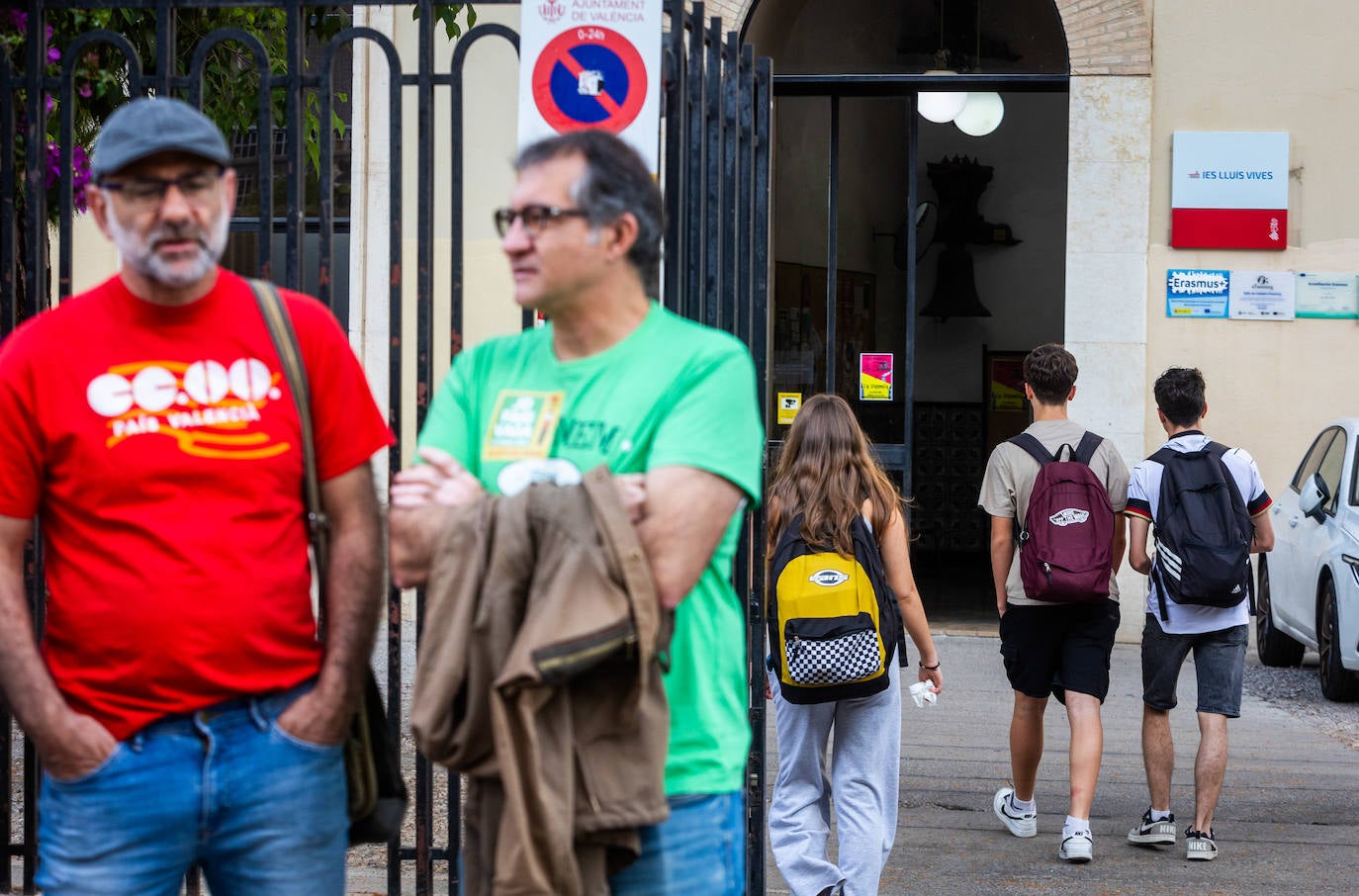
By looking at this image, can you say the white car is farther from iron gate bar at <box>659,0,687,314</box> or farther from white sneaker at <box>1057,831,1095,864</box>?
iron gate bar at <box>659,0,687,314</box>

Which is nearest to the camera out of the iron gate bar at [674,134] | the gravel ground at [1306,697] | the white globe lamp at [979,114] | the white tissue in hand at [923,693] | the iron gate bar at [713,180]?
the iron gate bar at [674,134]

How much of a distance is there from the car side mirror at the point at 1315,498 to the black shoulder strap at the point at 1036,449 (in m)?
4.38

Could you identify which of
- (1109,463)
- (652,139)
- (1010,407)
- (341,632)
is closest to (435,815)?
(1109,463)

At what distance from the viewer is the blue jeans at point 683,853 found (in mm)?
2604

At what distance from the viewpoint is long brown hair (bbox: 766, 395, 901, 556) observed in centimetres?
513

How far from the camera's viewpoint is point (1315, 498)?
33.0ft

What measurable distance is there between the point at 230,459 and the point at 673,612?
30.5 inches

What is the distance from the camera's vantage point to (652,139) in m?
4.05

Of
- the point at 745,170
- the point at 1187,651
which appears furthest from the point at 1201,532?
the point at 745,170

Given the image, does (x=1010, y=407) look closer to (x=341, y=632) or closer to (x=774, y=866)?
(x=774, y=866)

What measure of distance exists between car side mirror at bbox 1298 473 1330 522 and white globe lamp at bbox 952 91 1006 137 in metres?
5.23

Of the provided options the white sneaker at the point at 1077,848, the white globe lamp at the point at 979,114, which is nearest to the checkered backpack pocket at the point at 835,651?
the white sneaker at the point at 1077,848

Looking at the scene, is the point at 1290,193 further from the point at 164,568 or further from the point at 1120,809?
the point at 164,568

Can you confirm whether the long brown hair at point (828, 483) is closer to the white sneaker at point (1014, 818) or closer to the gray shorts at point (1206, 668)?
the gray shorts at point (1206, 668)
